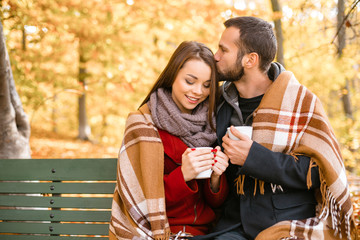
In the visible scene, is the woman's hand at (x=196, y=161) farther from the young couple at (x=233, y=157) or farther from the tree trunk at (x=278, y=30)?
the tree trunk at (x=278, y=30)

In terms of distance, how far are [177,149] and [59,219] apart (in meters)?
1.36

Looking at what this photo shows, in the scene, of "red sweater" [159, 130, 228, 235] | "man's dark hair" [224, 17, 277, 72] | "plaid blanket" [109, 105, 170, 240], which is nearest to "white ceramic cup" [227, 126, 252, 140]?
"red sweater" [159, 130, 228, 235]

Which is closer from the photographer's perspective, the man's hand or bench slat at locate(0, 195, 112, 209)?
the man's hand

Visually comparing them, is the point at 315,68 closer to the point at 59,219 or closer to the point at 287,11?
the point at 287,11

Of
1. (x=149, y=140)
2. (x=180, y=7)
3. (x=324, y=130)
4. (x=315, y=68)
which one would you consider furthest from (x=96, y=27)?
(x=324, y=130)

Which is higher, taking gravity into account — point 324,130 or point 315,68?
point 315,68

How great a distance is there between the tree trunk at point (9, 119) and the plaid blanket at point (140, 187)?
1.75m

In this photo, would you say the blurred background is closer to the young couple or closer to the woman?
the young couple

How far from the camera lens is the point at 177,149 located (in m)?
2.43

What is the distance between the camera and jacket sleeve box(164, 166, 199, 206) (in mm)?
2239

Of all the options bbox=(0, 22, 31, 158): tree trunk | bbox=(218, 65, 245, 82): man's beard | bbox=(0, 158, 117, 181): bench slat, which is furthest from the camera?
bbox=(0, 22, 31, 158): tree trunk

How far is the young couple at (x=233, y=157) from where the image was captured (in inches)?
86.2

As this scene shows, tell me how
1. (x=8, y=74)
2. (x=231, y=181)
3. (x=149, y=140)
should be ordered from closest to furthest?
1. (x=149, y=140)
2. (x=231, y=181)
3. (x=8, y=74)

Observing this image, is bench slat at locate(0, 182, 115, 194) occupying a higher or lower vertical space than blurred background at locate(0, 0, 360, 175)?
lower
